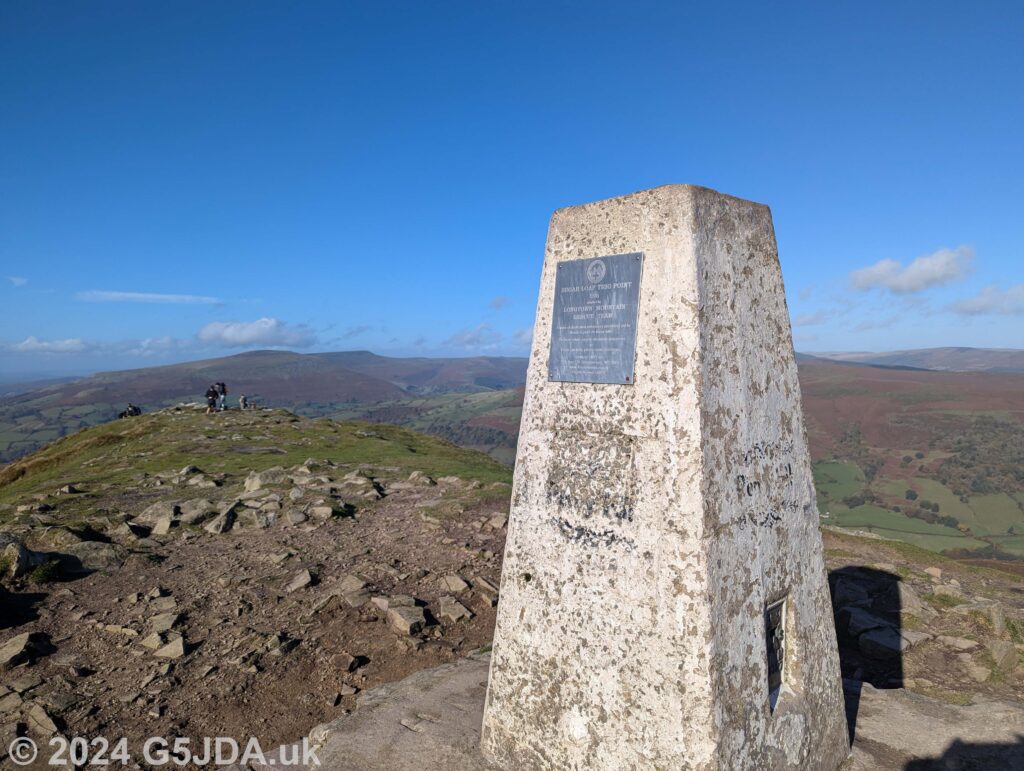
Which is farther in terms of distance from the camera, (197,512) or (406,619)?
(197,512)

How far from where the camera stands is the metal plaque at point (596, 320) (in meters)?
3.87

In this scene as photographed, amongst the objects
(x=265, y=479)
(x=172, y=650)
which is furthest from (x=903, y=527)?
(x=172, y=650)

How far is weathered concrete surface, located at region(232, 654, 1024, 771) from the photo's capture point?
4.33m

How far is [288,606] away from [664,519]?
19.5 ft

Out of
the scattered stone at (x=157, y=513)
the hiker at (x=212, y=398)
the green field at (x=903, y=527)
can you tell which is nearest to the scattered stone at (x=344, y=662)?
the scattered stone at (x=157, y=513)

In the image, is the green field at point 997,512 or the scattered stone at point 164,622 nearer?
the scattered stone at point 164,622

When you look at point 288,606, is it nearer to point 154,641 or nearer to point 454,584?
point 154,641

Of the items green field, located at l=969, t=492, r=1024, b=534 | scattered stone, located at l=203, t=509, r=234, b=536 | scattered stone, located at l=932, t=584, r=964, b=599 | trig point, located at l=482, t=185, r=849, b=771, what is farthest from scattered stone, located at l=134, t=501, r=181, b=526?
green field, located at l=969, t=492, r=1024, b=534

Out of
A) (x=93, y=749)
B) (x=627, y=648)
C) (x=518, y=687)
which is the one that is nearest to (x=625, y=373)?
(x=627, y=648)

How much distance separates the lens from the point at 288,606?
765 cm

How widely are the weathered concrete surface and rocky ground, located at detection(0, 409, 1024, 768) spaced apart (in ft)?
0.29

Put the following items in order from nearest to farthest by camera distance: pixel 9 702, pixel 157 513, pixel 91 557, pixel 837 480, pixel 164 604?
pixel 9 702, pixel 164 604, pixel 91 557, pixel 157 513, pixel 837 480

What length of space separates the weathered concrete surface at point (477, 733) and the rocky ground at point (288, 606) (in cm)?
9

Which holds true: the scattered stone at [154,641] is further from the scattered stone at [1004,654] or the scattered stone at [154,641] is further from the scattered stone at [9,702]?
the scattered stone at [1004,654]
